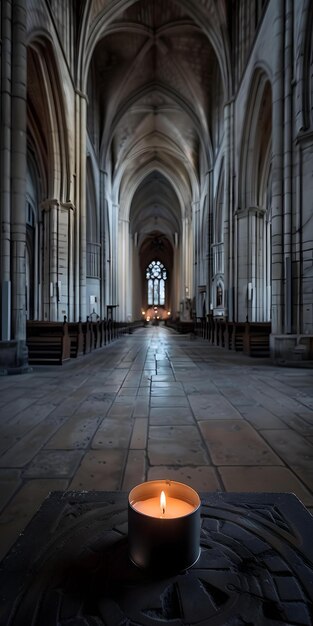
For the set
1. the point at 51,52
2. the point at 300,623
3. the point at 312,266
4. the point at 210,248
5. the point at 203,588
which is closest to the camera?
the point at 300,623

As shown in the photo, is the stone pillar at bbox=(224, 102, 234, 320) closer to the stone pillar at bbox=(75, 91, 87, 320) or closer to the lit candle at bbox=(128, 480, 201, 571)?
the stone pillar at bbox=(75, 91, 87, 320)

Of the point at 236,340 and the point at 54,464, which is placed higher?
the point at 236,340

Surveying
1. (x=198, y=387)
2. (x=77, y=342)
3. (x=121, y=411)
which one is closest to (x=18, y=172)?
(x=77, y=342)

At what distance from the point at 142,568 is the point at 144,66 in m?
26.0

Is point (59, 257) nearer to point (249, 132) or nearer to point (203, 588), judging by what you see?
point (249, 132)

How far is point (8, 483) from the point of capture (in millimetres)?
2166

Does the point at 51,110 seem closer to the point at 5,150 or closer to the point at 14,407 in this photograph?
the point at 5,150

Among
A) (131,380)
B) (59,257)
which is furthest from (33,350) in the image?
(59,257)

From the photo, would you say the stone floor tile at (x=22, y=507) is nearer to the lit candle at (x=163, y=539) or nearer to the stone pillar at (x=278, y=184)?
the lit candle at (x=163, y=539)

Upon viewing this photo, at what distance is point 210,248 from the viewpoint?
23.5 metres

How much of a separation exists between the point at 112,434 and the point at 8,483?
105 cm

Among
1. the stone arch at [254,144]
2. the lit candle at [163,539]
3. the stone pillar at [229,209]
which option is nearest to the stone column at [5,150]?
the lit candle at [163,539]

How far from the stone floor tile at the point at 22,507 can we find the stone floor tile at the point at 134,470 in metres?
0.37

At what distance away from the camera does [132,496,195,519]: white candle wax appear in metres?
1.39
